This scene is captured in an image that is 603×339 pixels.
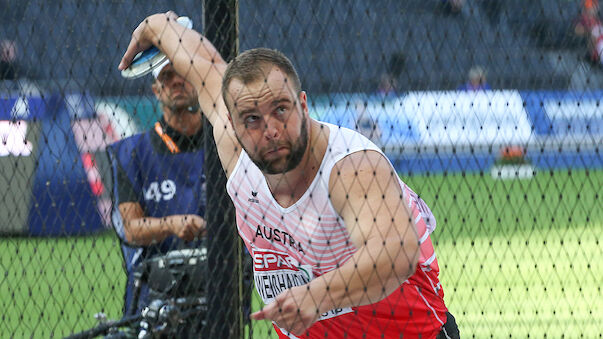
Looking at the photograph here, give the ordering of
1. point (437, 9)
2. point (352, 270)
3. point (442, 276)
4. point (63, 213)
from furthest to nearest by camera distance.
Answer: point (437, 9), point (63, 213), point (442, 276), point (352, 270)

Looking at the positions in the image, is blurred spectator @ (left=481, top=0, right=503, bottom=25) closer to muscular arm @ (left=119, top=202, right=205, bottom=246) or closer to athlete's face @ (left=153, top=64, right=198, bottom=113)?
athlete's face @ (left=153, top=64, right=198, bottom=113)

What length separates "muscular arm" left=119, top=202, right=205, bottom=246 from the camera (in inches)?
133

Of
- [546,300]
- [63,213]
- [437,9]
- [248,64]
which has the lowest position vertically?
[546,300]

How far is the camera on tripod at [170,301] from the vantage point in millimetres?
3205

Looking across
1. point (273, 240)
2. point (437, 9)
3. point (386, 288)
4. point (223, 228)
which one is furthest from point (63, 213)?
point (386, 288)

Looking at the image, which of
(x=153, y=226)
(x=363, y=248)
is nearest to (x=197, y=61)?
(x=153, y=226)

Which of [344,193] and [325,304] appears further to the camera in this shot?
[344,193]

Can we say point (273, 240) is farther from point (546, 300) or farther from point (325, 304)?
point (546, 300)

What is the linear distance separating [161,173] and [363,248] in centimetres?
168

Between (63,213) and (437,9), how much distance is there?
339cm

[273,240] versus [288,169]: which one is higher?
[288,169]

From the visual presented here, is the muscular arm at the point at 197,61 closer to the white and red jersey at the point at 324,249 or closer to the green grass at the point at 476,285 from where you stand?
the white and red jersey at the point at 324,249

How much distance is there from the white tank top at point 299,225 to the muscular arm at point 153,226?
26.3 inches

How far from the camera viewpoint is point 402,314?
2.67m
